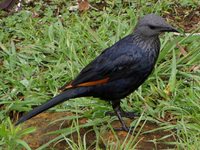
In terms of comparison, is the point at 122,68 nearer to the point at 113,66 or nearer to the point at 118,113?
the point at 113,66

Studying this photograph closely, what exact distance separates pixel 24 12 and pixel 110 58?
2.78 metres

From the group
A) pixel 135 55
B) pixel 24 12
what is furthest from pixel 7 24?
pixel 135 55

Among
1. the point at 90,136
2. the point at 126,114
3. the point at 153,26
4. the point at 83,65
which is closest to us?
the point at 153,26

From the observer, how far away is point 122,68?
14.7 feet

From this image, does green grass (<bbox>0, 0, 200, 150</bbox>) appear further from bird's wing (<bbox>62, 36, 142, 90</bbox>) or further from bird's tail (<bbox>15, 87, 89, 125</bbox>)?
bird's wing (<bbox>62, 36, 142, 90</bbox>)

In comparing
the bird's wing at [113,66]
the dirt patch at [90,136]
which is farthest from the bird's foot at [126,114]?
the bird's wing at [113,66]

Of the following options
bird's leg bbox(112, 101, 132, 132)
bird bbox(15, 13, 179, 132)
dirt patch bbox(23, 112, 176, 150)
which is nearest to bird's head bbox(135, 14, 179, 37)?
bird bbox(15, 13, 179, 132)

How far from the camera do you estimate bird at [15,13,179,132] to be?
4438 millimetres

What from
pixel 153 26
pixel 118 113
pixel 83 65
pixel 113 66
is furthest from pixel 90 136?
→ pixel 83 65

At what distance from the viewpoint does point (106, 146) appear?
4.37 m

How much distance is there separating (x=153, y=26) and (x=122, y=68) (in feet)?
1.36

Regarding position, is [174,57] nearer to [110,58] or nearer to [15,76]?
[110,58]

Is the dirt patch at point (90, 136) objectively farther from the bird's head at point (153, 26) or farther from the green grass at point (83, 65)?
the bird's head at point (153, 26)

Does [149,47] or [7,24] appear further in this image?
[7,24]
